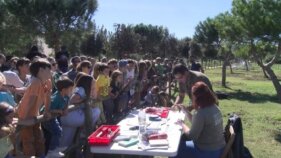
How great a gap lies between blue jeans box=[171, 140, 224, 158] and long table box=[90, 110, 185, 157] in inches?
12.2

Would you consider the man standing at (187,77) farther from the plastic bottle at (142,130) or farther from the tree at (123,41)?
the tree at (123,41)

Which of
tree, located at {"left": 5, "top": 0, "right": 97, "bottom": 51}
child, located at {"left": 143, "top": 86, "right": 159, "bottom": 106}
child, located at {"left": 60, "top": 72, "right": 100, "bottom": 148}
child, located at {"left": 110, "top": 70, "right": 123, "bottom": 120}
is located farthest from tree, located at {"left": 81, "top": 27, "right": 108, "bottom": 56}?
child, located at {"left": 60, "top": 72, "right": 100, "bottom": 148}

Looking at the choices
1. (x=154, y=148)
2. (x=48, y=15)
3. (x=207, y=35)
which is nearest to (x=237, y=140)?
(x=154, y=148)

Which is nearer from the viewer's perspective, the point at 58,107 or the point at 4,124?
the point at 4,124

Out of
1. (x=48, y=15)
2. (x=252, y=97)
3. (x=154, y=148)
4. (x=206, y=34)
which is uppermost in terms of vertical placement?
(x=48, y=15)

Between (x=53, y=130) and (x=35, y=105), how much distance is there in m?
0.68

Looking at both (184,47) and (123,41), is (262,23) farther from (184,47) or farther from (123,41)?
(184,47)

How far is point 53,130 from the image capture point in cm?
596

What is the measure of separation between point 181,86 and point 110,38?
3377 cm

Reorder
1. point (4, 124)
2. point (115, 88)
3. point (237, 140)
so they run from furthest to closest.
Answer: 1. point (115, 88)
2. point (237, 140)
3. point (4, 124)

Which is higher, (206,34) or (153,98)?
(206,34)

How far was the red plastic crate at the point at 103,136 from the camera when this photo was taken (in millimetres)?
5184

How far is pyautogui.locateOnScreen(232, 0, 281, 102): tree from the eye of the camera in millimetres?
14219

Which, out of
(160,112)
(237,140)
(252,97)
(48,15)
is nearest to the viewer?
(237,140)
